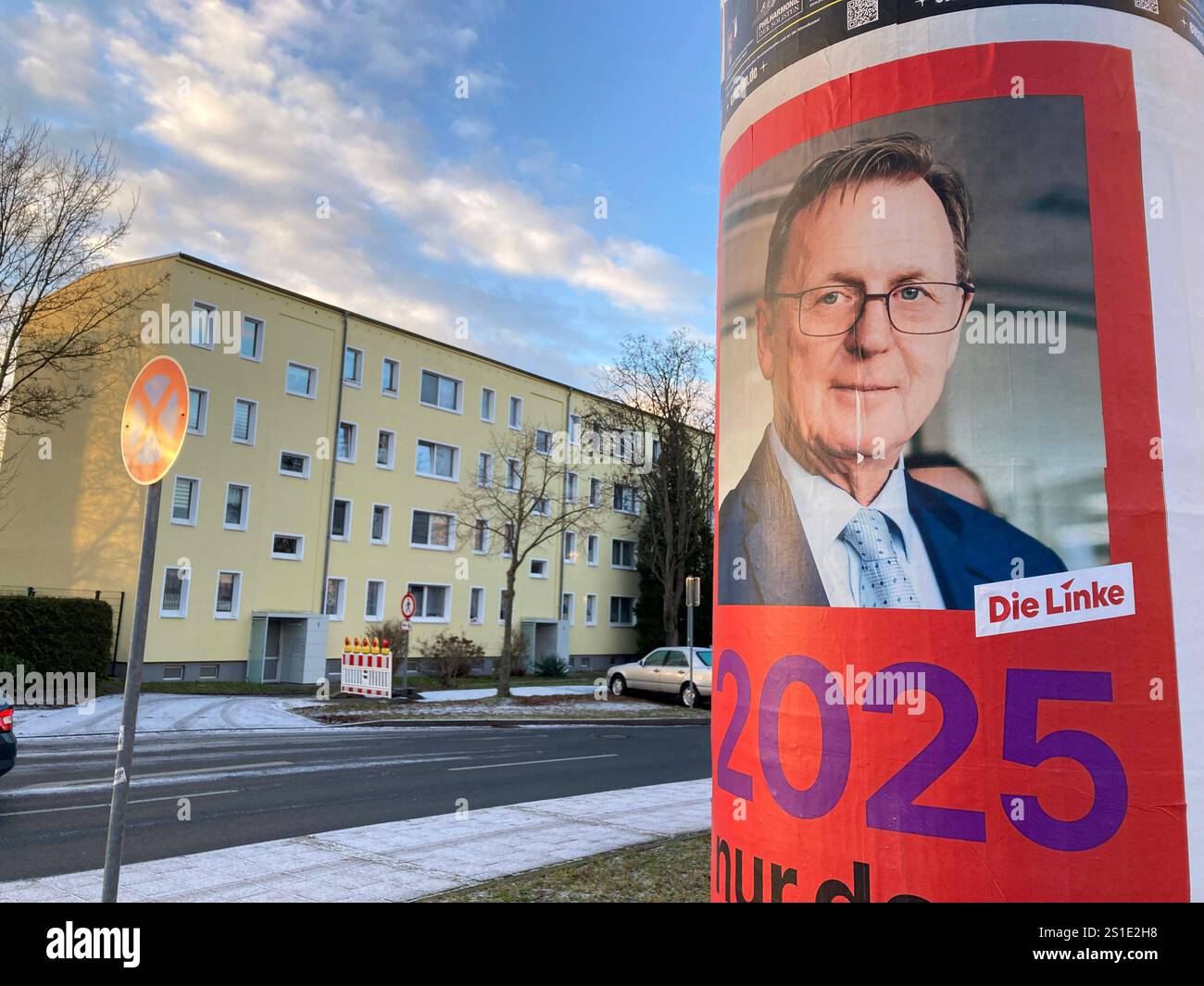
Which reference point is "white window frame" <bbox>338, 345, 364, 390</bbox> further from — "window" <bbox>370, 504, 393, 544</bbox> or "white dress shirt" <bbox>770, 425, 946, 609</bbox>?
"white dress shirt" <bbox>770, 425, 946, 609</bbox>

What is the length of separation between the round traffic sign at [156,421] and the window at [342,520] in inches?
1165

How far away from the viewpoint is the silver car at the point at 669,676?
1029 inches

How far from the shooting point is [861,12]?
13.2 feet

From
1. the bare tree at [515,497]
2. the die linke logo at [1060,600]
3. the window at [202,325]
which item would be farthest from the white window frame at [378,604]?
the die linke logo at [1060,600]

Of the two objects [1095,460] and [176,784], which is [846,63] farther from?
[176,784]

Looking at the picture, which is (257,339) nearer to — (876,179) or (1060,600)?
(876,179)

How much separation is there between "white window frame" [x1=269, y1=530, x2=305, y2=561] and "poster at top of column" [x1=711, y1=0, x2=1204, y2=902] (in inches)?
1136

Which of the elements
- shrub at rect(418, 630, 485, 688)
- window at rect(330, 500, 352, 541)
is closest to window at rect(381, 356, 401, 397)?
window at rect(330, 500, 352, 541)

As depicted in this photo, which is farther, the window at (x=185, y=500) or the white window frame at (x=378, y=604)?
the white window frame at (x=378, y=604)

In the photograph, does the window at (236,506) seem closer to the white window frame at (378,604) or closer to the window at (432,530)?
the white window frame at (378,604)

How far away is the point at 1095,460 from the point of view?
11.4 feet

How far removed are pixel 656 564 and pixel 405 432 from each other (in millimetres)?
13827
